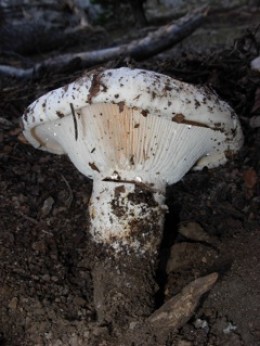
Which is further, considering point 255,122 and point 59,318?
point 255,122

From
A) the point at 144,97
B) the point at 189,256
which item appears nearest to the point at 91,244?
the point at 189,256

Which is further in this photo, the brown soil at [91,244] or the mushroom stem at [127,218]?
the mushroom stem at [127,218]

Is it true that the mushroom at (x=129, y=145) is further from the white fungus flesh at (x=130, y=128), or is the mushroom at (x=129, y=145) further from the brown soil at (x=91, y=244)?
the brown soil at (x=91, y=244)

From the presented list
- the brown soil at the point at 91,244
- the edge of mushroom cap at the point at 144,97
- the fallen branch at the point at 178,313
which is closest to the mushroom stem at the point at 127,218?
the brown soil at the point at 91,244

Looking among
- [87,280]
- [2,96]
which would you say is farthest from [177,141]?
[2,96]

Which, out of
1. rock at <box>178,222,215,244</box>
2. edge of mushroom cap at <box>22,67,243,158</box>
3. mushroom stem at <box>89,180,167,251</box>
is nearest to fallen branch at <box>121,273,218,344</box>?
mushroom stem at <box>89,180,167,251</box>

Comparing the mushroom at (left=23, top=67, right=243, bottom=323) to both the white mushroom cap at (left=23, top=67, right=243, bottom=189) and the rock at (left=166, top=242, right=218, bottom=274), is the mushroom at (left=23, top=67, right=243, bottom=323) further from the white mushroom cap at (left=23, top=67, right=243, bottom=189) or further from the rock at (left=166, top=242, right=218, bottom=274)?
the rock at (left=166, top=242, right=218, bottom=274)

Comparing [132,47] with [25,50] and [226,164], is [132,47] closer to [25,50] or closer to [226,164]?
[226,164]
